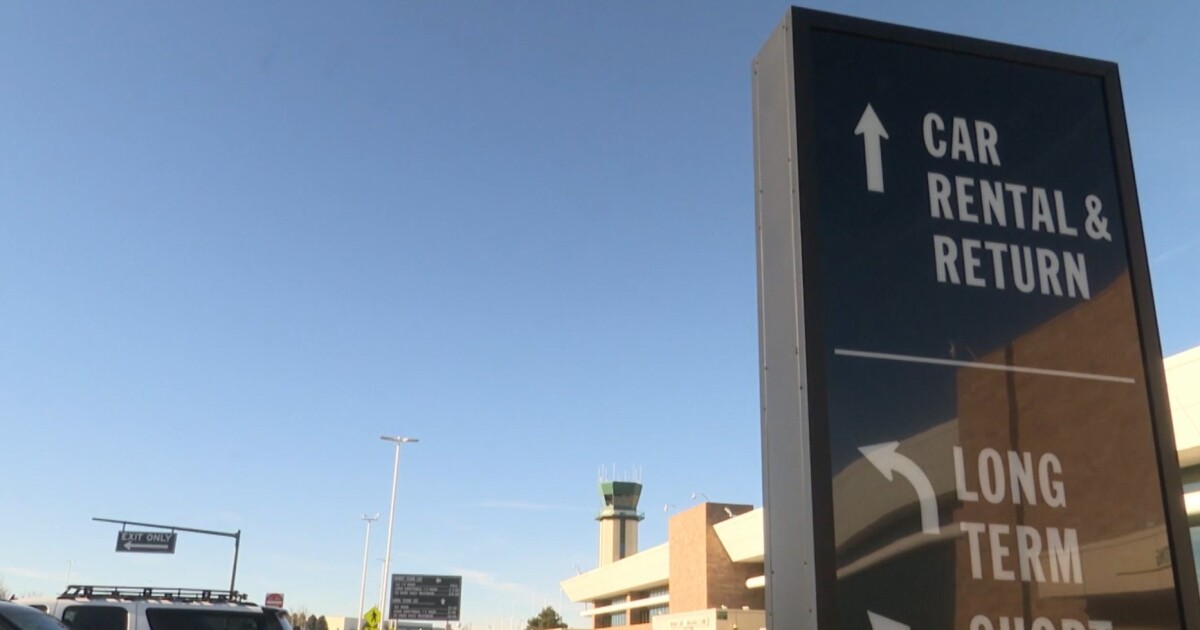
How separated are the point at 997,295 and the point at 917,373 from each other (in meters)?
0.57

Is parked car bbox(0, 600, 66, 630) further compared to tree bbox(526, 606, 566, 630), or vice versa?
tree bbox(526, 606, 566, 630)

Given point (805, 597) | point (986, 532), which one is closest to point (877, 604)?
point (805, 597)

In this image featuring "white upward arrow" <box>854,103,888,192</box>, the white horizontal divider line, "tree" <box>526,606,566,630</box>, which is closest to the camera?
the white horizontal divider line

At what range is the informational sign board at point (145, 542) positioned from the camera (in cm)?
5378

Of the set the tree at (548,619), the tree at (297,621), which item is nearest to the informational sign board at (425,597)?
the tree at (297,621)

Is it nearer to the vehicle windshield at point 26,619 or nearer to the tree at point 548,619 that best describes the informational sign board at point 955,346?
the vehicle windshield at point 26,619

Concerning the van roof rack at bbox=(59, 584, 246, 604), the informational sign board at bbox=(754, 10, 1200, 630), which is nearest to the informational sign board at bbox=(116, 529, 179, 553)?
the van roof rack at bbox=(59, 584, 246, 604)

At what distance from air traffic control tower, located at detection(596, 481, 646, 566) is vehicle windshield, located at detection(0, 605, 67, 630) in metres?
111

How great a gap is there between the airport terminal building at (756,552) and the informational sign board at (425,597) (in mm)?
11802

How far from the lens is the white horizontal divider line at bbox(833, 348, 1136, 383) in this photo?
160 inches

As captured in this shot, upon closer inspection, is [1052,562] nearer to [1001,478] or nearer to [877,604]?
[1001,478]

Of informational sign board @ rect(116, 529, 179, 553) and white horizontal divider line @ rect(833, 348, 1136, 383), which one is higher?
informational sign board @ rect(116, 529, 179, 553)

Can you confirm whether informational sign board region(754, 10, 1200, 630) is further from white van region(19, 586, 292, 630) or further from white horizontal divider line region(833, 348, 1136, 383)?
white van region(19, 586, 292, 630)

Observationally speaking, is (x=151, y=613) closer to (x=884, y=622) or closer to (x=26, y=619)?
(x=26, y=619)
